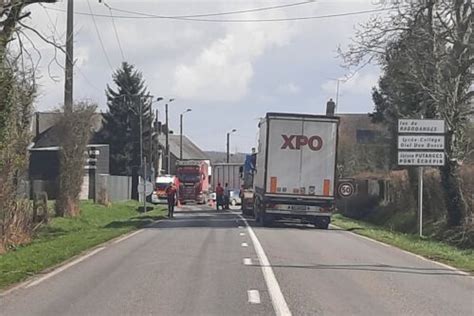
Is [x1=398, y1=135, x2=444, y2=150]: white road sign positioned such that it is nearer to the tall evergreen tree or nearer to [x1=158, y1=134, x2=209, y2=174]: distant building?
the tall evergreen tree

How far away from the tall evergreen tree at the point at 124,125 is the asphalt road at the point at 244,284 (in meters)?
61.9

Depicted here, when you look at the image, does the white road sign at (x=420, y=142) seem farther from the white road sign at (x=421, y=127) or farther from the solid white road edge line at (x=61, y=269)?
the solid white road edge line at (x=61, y=269)

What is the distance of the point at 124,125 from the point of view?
3425 inches

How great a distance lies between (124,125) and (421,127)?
191ft

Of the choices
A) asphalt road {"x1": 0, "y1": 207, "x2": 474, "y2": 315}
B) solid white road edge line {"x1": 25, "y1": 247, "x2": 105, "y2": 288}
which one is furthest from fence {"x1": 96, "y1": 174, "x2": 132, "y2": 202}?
solid white road edge line {"x1": 25, "y1": 247, "x2": 105, "y2": 288}

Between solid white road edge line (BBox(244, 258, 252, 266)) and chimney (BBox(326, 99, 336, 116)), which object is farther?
chimney (BBox(326, 99, 336, 116))

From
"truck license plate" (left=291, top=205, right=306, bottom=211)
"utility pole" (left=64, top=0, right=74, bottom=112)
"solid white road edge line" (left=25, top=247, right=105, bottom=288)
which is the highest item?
"utility pole" (left=64, top=0, right=74, bottom=112)

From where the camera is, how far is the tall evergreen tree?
85.7 meters

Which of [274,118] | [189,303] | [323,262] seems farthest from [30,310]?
[274,118]

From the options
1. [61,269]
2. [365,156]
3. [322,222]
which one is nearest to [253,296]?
[61,269]

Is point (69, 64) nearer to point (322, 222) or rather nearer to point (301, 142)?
point (301, 142)

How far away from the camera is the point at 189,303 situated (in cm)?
1253

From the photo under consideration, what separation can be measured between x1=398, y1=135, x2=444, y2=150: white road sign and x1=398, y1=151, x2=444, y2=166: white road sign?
176 millimetres

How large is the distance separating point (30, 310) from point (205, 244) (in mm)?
12519
